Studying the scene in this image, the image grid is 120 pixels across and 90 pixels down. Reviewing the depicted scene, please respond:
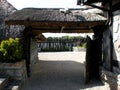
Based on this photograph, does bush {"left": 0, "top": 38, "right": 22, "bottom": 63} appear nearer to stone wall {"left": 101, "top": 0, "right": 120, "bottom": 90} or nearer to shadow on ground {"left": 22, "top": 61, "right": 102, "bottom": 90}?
shadow on ground {"left": 22, "top": 61, "right": 102, "bottom": 90}

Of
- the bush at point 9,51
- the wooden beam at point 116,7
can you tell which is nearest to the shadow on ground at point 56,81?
the bush at point 9,51

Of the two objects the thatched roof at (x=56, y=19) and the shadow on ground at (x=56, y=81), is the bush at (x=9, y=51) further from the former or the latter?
the shadow on ground at (x=56, y=81)

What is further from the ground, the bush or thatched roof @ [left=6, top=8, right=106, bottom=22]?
thatched roof @ [left=6, top=8, right=106, bottom=22]

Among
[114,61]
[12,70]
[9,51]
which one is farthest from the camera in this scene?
[9,51]

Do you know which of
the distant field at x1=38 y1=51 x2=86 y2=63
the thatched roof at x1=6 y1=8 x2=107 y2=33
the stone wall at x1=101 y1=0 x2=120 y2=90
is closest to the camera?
the stone wall at x1=101 y1=0 x2=120 y2=90

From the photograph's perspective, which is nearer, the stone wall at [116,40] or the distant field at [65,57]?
the stone wall at [116,40]

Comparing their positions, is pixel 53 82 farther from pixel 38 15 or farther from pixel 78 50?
pixel 78 50

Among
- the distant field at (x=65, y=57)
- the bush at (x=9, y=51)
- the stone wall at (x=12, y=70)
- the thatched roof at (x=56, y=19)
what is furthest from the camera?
the distant field at (x=65, y=57)

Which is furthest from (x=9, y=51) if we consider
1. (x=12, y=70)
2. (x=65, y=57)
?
(x=65, y=57)

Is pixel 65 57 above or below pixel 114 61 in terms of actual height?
below

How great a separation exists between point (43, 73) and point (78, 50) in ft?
44.8

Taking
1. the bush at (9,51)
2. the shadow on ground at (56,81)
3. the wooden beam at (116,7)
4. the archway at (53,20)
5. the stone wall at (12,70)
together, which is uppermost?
the wooden beam at (116,7)

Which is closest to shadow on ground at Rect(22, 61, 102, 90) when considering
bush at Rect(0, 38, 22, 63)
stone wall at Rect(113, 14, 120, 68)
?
bush at Rect(0, 38, 22, 63)

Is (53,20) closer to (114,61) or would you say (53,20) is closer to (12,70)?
(12,70)
